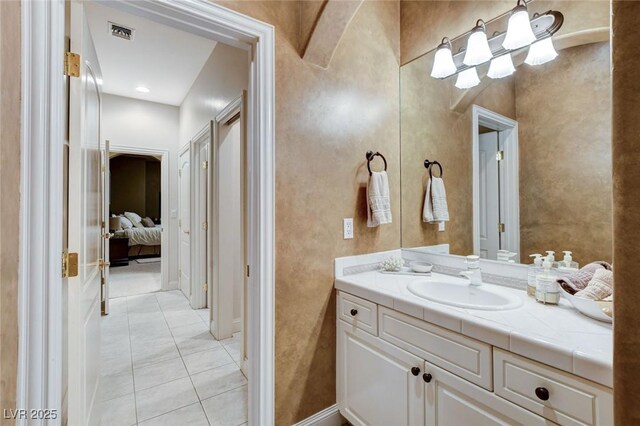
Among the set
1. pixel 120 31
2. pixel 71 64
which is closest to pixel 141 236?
pixel 120 31

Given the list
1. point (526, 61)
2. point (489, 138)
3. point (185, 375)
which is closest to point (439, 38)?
point (526, 61)

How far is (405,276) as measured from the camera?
1738 mm

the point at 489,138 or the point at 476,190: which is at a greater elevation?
the point at 489,138

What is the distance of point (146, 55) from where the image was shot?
10.1 ft

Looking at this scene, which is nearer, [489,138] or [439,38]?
[489,138]

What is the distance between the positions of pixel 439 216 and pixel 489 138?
0.55 metres

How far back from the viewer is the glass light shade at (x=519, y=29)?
143 centimetres

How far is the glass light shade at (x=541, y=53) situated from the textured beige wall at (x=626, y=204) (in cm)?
136

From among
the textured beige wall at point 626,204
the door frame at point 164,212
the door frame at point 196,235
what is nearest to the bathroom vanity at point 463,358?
the textured beige wall at point 626,204

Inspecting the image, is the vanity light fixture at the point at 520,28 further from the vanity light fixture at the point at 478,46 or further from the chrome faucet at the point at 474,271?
the chrome faucet at the point at 474,271

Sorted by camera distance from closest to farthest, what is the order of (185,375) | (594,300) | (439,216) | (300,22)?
(594,300) → (300,22) → (439,216) → (185,375)

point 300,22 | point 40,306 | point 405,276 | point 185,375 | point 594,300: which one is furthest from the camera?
point 185,375

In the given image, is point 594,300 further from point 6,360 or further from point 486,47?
point 6,360

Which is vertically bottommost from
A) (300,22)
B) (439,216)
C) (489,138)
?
(439,216)
